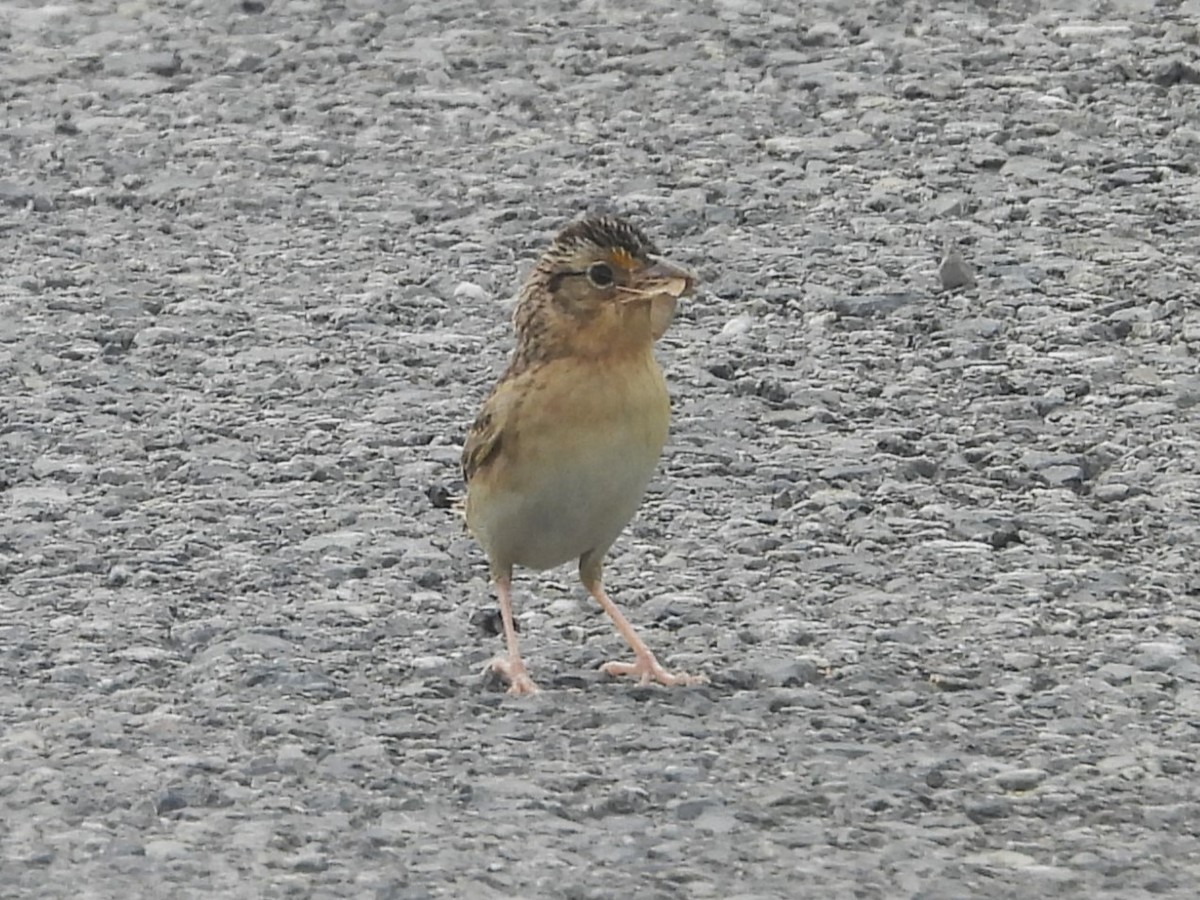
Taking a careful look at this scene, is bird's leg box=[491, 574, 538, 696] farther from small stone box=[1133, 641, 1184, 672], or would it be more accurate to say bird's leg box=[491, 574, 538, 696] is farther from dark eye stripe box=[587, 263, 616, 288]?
small stone box=[1133, 641, 1184, 672]

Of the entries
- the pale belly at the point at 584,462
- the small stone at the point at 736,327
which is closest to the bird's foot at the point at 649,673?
the pale belly at the point at 584,462

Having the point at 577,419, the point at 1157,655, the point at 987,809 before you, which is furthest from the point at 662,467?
the point at 987,809

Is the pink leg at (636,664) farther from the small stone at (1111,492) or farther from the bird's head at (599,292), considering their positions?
the small stone at (1111,492)

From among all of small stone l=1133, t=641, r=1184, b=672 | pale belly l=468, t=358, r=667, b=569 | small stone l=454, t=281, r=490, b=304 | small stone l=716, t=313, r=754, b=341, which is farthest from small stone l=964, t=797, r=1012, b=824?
small stone l=454, t=281, r=490, b=304

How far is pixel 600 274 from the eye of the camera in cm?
593

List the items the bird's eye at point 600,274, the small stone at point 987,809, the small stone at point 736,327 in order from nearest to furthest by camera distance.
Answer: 1. the small stone at point 987,809
2. the bird's eye at point 600,274
3. the small stone at point 736,327

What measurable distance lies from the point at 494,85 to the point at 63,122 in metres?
1.60

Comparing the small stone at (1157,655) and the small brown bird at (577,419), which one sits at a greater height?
the small brown bird at (577,419)

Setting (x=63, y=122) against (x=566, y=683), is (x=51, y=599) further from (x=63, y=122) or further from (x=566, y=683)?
(x=63, y=122)

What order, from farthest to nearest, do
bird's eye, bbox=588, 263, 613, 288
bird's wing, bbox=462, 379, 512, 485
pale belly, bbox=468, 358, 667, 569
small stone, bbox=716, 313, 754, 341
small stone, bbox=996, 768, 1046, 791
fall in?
1. small stone, bbox=716, 313, 754, 341
2. bird's eye, bbox=588, 263, 613, 288
3. bird's wing, bbox=462, 379, 512, 485
4. pale belly, bbox=468, 358, 667, 569
5. small stone, bbox=996, 768, 1046, 791

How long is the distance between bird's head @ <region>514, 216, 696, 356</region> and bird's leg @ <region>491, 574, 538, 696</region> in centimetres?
56

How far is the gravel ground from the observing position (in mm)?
5141

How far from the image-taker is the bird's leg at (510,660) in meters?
5.81

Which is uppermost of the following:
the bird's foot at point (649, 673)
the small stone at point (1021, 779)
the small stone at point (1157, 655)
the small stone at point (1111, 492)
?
the small stone at point (1021, 779)
